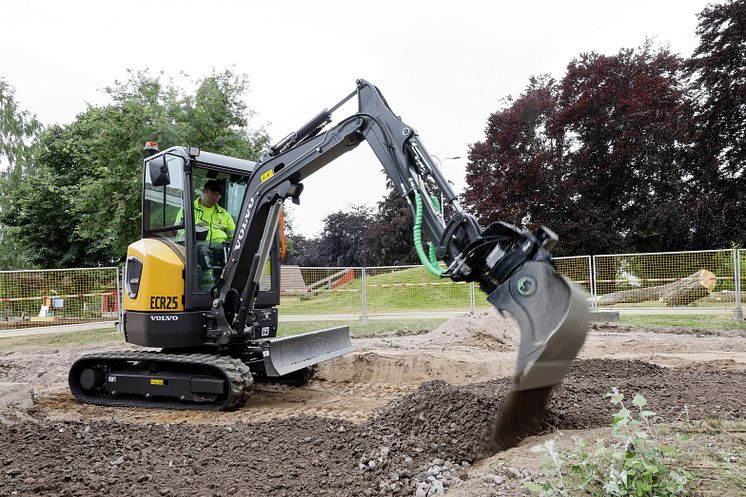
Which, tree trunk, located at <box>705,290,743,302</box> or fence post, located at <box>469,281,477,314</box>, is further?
fence post, located at <box>469,281,477,314</box>

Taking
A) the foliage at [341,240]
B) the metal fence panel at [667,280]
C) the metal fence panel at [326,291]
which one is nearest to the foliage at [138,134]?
the metal fence panel at [326,291]

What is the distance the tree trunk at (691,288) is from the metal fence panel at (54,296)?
1323 centimetres

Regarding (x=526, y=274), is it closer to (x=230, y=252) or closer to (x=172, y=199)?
(x=230, y=252)

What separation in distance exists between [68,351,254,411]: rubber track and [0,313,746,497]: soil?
3.9 inches

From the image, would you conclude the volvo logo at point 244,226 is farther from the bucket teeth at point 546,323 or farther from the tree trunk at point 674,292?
the tree trunk at point 674,292

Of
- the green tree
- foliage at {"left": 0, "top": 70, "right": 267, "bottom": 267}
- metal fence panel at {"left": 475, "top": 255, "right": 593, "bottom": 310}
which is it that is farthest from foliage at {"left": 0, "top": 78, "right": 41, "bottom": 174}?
metal fence panel at {"left": 475, "top": 255, "right": 593, "bottom": 310}

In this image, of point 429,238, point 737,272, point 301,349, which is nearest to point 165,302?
point 301,349

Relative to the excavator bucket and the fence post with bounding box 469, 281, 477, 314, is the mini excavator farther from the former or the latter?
the fence post with bounding box 469, 281, 477, 314

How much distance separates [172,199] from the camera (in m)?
5.94

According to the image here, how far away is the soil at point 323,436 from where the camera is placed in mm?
3347

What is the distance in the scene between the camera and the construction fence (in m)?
13.5

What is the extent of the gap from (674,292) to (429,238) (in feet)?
38.8

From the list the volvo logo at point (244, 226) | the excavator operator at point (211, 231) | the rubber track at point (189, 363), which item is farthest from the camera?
the excavator operator at point (211, 231)

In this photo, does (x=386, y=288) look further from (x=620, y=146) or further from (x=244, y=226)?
(x=620, y=146)
